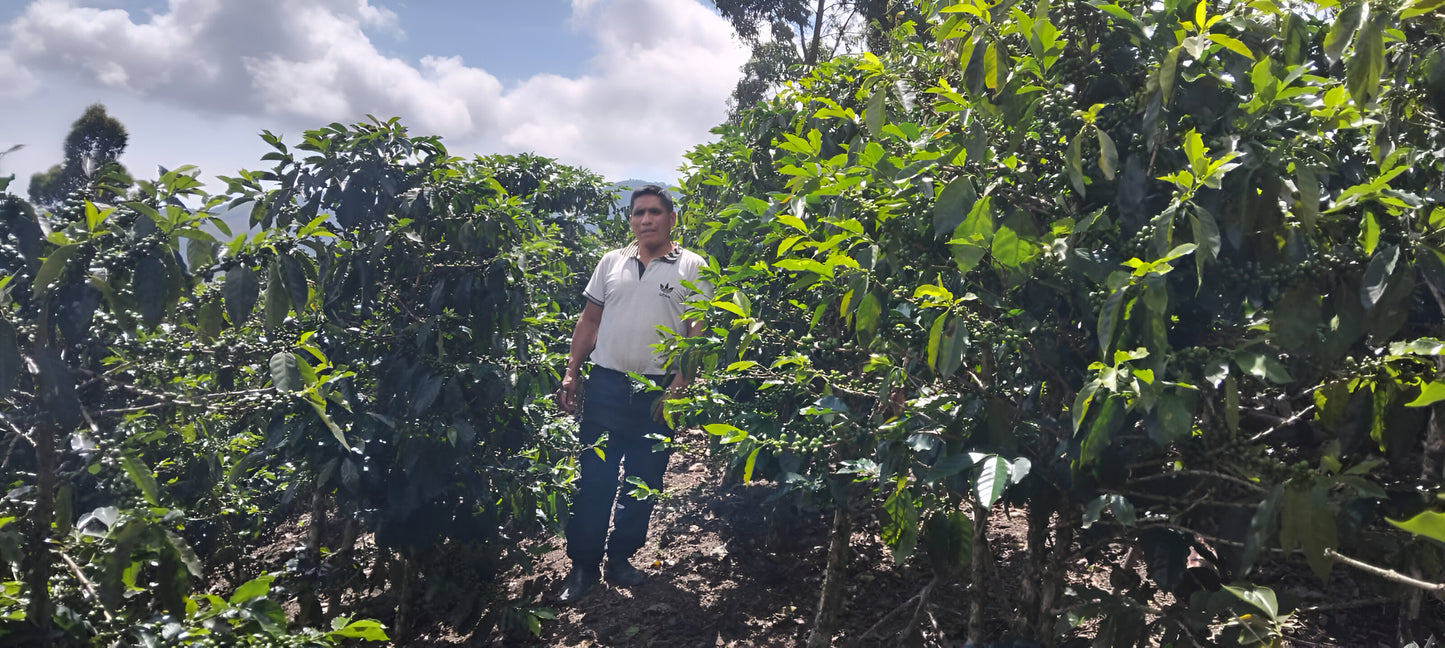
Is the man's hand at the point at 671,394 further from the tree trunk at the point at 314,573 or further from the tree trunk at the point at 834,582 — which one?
the tree trunk at the point at 314,573

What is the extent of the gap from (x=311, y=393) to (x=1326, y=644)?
3.33 m

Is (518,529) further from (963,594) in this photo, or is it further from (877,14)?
(877,14)

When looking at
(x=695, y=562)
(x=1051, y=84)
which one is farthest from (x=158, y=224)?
(x=695, y=562)

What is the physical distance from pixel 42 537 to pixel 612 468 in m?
2.49

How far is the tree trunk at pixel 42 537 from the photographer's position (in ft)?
5.13

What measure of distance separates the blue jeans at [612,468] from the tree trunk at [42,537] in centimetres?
236

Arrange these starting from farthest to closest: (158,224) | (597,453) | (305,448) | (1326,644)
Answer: (597,453) → (305,448) → (1326,644) → (158,224)

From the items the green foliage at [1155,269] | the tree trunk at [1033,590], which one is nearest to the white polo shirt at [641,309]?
the green foliage at [1155,269]

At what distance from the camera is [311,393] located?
1854 mm

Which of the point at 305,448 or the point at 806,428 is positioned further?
the point at 305,448

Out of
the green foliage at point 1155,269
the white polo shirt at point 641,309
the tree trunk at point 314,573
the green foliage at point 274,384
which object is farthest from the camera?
the white polo shirt at point 641,309

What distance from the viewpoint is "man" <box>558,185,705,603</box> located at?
12.7 feet

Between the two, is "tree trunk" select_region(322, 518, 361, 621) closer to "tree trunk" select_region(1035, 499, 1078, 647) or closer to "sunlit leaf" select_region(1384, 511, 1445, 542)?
"tree trunk" select_region(1035, 499, 1078, 647)

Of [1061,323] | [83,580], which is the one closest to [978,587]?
[1061,323]
